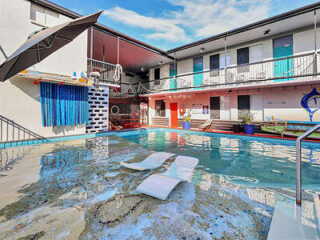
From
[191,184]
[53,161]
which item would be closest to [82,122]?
[53,161]

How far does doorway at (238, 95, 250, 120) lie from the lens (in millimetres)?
10291

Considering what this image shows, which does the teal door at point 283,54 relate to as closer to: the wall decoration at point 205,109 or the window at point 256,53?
the window at point 256,53

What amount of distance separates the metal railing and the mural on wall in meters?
14.1

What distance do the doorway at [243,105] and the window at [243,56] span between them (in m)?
2.48

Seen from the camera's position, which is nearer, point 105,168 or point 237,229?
point 237,229

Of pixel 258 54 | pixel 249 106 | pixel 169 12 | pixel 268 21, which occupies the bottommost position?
pixel 249 106

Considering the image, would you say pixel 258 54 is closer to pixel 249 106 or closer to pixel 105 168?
pixel 249 106

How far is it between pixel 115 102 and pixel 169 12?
815cm

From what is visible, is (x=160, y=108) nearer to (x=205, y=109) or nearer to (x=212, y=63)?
(x=205, y=109)

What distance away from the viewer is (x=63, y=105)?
702 cm

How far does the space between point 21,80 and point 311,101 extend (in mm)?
14475

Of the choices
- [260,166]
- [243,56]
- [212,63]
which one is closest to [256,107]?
[243,56]

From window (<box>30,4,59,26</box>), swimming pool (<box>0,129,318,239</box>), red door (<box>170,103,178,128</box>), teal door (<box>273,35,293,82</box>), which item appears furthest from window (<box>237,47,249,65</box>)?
window (<box>30,4,59,26</box>)

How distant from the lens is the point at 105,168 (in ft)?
11.5
